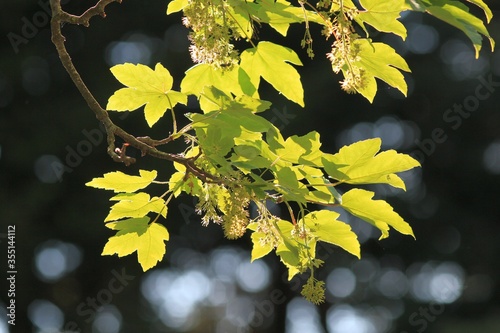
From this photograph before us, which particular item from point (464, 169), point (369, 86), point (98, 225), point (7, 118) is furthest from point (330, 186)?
point (464, 169)

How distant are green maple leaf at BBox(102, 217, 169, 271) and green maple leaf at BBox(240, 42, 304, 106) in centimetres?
33

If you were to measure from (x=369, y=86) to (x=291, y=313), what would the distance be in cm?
390

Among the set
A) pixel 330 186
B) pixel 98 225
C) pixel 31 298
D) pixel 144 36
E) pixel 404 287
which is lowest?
pixel 404 287

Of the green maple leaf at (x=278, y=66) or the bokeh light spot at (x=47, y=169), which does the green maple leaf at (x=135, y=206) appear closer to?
the green maple leaf at (x=278, y=66)

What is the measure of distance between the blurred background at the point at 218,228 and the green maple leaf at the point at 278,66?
3145mm

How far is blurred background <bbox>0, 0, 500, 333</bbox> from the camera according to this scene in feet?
15.9

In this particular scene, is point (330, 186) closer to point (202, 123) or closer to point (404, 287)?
point (202, 123)

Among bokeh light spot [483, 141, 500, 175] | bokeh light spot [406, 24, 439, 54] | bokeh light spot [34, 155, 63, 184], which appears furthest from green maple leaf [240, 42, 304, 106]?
bokeh light spot [483, 141, 500, 175]


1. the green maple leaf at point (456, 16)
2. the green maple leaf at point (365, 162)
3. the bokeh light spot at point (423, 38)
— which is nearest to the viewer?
the green maple leaf at point (456, 16)

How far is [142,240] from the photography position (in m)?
1.43

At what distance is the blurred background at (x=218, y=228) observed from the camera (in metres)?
4.84

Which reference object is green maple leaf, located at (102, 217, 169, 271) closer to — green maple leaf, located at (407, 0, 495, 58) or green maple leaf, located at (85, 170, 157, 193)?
green maple leaf, located at (85, 170, 157, 193)

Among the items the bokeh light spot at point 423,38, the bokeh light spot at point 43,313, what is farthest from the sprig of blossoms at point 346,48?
the bokeh light spot at point 423,38

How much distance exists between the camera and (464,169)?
18.5ft
